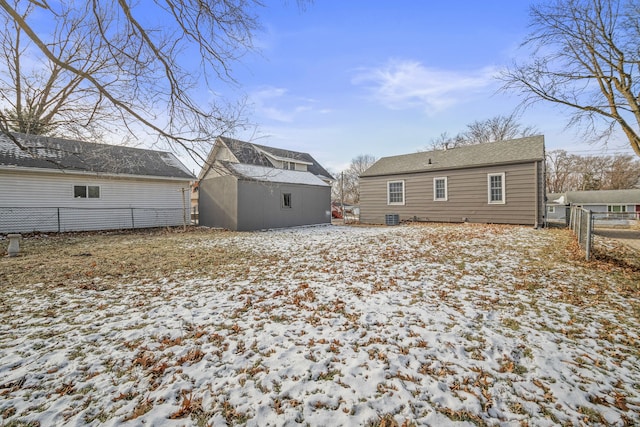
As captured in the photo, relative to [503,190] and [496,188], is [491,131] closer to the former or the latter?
[496,188]

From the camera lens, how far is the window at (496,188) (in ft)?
43.5

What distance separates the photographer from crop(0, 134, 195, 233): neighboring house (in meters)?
12.2

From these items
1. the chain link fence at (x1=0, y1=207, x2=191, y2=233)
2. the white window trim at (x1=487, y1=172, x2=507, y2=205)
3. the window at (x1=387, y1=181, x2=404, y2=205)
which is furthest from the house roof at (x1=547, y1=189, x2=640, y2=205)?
the chain link fence at (x1=0, y1=207, x2=191, y2=233)

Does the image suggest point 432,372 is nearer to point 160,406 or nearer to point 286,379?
point 286,379

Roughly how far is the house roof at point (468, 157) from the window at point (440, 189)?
2.21ft

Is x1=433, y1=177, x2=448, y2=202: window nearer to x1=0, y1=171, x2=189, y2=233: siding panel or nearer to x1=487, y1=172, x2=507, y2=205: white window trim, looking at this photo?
x1=487, y1=172, x2=507, y2=205: white window trim

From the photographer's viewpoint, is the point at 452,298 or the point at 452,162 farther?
the point at 452,162

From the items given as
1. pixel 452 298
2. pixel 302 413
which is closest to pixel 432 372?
pixel 302 413

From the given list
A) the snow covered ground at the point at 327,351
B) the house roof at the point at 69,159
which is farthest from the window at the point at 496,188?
the house roof at the point at 69,159

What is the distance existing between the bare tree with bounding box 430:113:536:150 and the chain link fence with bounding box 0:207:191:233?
2718 centimetres

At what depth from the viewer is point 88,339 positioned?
9.96 ft

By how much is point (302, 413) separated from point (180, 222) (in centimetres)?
1692

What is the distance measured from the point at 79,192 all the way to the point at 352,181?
46.6 m

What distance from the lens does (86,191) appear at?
45.7 feet
